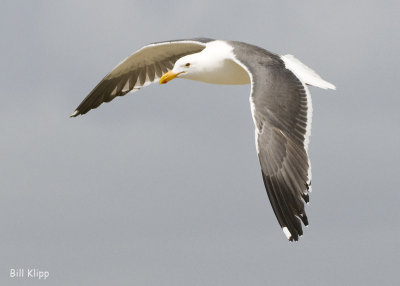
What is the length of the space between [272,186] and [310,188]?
1.93ft

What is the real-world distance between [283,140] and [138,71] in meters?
6.76

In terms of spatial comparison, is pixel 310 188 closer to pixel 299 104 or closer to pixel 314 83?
pixel 299 104

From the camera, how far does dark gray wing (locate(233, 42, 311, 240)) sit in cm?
1420

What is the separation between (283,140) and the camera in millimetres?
14695

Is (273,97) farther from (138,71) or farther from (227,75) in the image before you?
(138,71)

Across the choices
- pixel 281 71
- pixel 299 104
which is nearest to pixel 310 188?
pixel 299 104

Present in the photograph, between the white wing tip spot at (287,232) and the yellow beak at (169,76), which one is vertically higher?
the yellow beak at (169,76)

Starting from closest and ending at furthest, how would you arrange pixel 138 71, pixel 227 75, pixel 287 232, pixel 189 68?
pixel 287 232 < pixel 227 75 < pixel 189 68 < pixel 138 71

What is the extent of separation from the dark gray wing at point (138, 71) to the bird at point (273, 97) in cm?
3

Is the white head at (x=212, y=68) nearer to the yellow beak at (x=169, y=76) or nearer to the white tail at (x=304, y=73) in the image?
the yellow beak at (x=169, y=76)

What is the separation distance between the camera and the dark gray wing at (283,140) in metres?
14.2

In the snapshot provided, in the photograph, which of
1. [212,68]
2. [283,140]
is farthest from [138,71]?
[283,140]

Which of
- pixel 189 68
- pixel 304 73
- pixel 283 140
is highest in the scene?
pixel 189 68

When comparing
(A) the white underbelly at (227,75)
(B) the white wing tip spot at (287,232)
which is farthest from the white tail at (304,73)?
(B) the white wing tip spot at (287,232)
